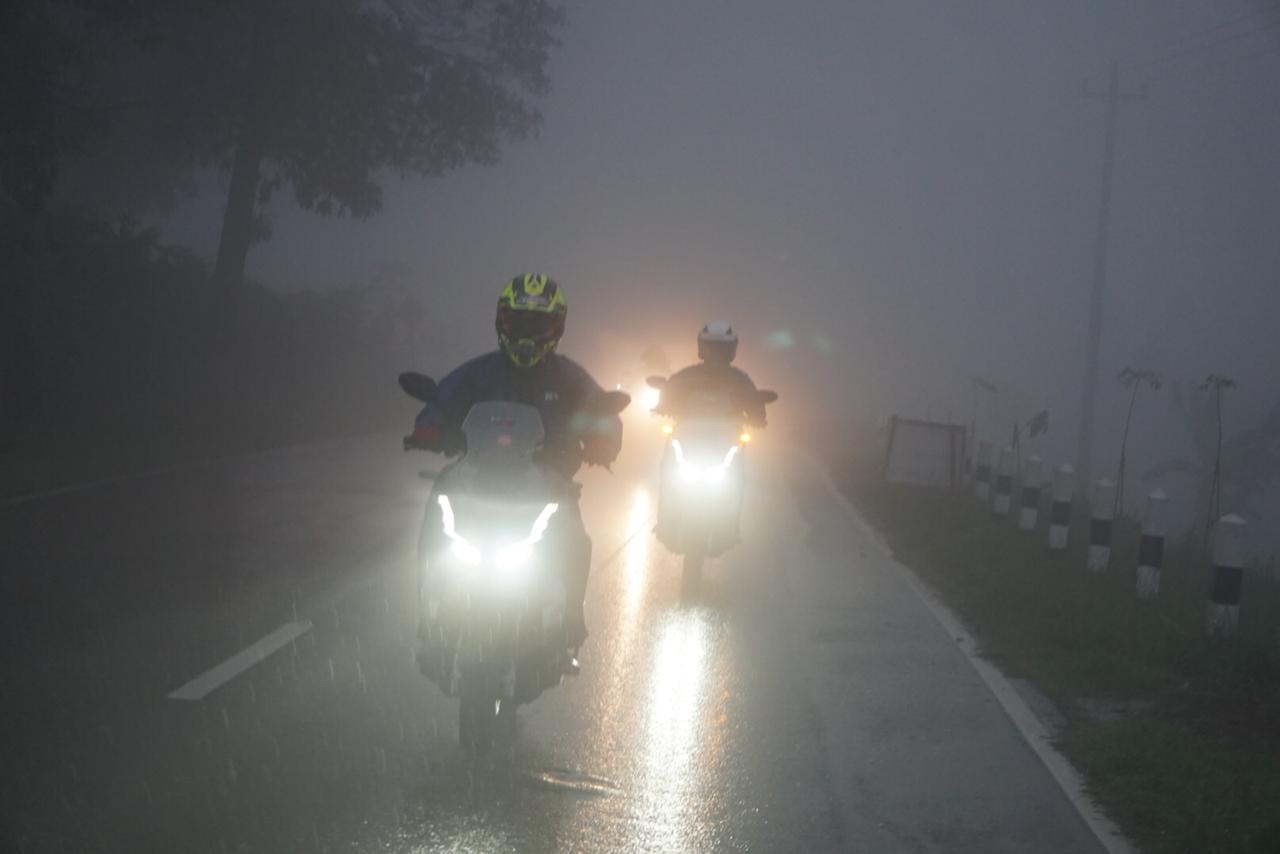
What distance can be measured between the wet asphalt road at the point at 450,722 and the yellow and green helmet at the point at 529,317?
184 centimetres

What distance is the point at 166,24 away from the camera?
89.7 feet

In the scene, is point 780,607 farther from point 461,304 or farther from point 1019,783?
point 461,304

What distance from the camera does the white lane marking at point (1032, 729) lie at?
6.48 m

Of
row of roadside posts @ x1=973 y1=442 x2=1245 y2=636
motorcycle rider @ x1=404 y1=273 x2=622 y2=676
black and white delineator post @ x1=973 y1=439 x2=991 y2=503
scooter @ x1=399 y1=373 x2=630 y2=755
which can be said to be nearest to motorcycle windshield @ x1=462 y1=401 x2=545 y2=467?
scooter @ x1=399 y1=373 x2=630 y2=755

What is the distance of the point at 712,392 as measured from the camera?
12.1 meters

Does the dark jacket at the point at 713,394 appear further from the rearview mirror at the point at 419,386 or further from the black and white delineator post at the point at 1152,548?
the rearview mirror at the point at 419,386

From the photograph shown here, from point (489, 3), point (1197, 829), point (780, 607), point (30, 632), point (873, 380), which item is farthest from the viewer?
point (873, 380)

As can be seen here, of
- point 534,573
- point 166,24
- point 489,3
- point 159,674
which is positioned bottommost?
point 159,674

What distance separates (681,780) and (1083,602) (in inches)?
260

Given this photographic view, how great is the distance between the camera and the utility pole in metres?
33.7

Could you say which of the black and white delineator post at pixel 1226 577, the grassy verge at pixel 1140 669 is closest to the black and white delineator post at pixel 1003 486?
the grassy verge at pixel 1140 669

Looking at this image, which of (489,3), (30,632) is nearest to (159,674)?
(30,632)

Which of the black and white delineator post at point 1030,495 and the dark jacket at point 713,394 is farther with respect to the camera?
the black and white delineator post at point 1030,495

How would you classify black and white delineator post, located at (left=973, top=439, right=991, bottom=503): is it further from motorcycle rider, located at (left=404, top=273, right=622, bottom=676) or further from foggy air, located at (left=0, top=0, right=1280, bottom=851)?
motorcycle rider, located at (left=404, top=273, right=622, bottom=676)
